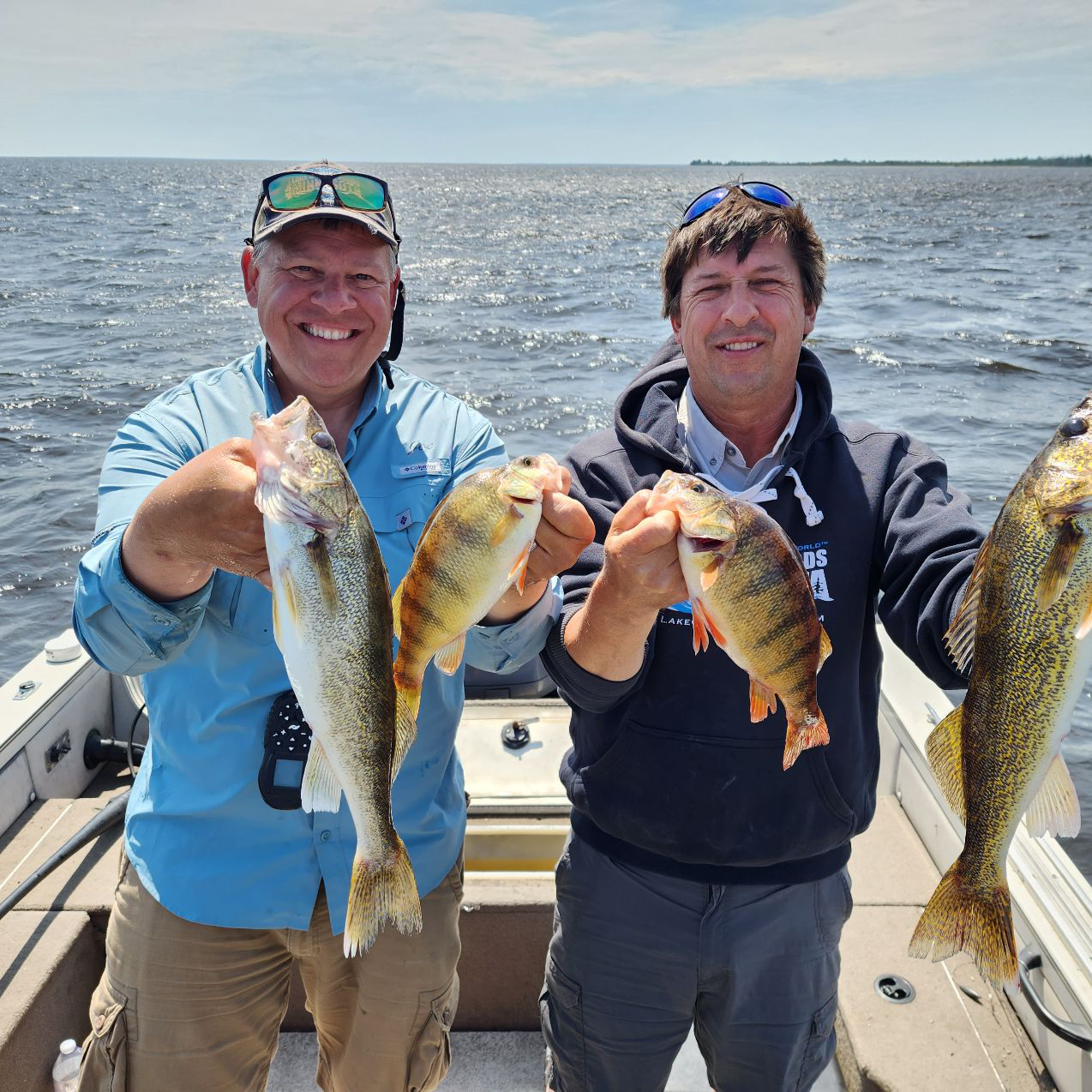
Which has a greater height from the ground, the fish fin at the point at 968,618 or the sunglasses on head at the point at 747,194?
the sunglasses on head at the point at 747,194

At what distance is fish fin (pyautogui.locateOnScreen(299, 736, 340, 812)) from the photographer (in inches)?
92.4

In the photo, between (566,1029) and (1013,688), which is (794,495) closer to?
(1013,688)

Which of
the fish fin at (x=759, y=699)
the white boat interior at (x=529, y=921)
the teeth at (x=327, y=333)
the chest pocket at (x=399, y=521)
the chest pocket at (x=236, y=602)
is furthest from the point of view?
the white boat interior at (x=529, y=921)

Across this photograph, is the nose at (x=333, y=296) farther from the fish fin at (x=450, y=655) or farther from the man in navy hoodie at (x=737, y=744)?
the fish fin at (x=450, y=655)

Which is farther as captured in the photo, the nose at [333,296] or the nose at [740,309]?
the nose at [740,309]

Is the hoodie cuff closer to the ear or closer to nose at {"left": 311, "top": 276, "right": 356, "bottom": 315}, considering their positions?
nose at {"left": 311, "top": 276, "right": 356, "bottom": 315}

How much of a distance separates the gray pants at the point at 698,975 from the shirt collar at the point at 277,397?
153cm

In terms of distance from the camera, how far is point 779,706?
2.99m

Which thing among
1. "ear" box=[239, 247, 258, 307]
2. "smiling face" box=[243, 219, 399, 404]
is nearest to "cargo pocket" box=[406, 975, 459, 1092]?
"smiling face" box=[243, 219, 399, 404]

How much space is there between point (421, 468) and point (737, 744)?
1292mm

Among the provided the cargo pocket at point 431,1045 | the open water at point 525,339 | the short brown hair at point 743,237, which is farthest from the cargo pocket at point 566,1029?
the open water at point 525,339

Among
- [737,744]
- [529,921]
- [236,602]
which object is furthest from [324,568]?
[529,921]

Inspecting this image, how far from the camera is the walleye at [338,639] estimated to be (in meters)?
2.13

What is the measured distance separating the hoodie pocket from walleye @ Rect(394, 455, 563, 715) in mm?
968
